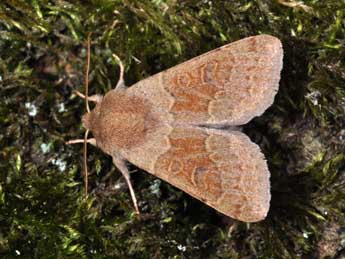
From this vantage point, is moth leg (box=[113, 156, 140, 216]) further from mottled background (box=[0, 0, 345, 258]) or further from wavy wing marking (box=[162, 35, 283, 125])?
wavy wing marking (box=[162, 35, 283, 125])

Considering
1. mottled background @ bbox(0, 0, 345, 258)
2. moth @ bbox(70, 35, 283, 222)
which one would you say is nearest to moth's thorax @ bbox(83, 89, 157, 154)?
moth @ bbox(70, 35, 283, 222)

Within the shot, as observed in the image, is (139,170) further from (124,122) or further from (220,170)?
(220,170)

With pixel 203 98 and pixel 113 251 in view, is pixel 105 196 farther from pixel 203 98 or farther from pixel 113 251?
pixel 203 98

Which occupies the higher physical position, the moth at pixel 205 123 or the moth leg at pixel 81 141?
the moth at pixel 205 123

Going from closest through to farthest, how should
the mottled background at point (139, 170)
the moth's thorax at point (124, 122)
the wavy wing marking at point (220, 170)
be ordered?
the wavy wing marking at point (220, 170) < the moth's thorax at point (124, 122) < the mottled background at point (139, 170)

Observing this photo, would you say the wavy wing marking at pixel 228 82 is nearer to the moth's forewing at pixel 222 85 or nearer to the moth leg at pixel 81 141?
the moth's forewing at pixel 222 85

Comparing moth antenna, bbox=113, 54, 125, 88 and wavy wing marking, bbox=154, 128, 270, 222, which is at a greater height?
moth antenna, bbox=113, 54, 125, 88

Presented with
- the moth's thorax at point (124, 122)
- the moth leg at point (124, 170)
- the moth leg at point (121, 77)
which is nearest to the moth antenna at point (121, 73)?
the moth leg at point (121, 77)
